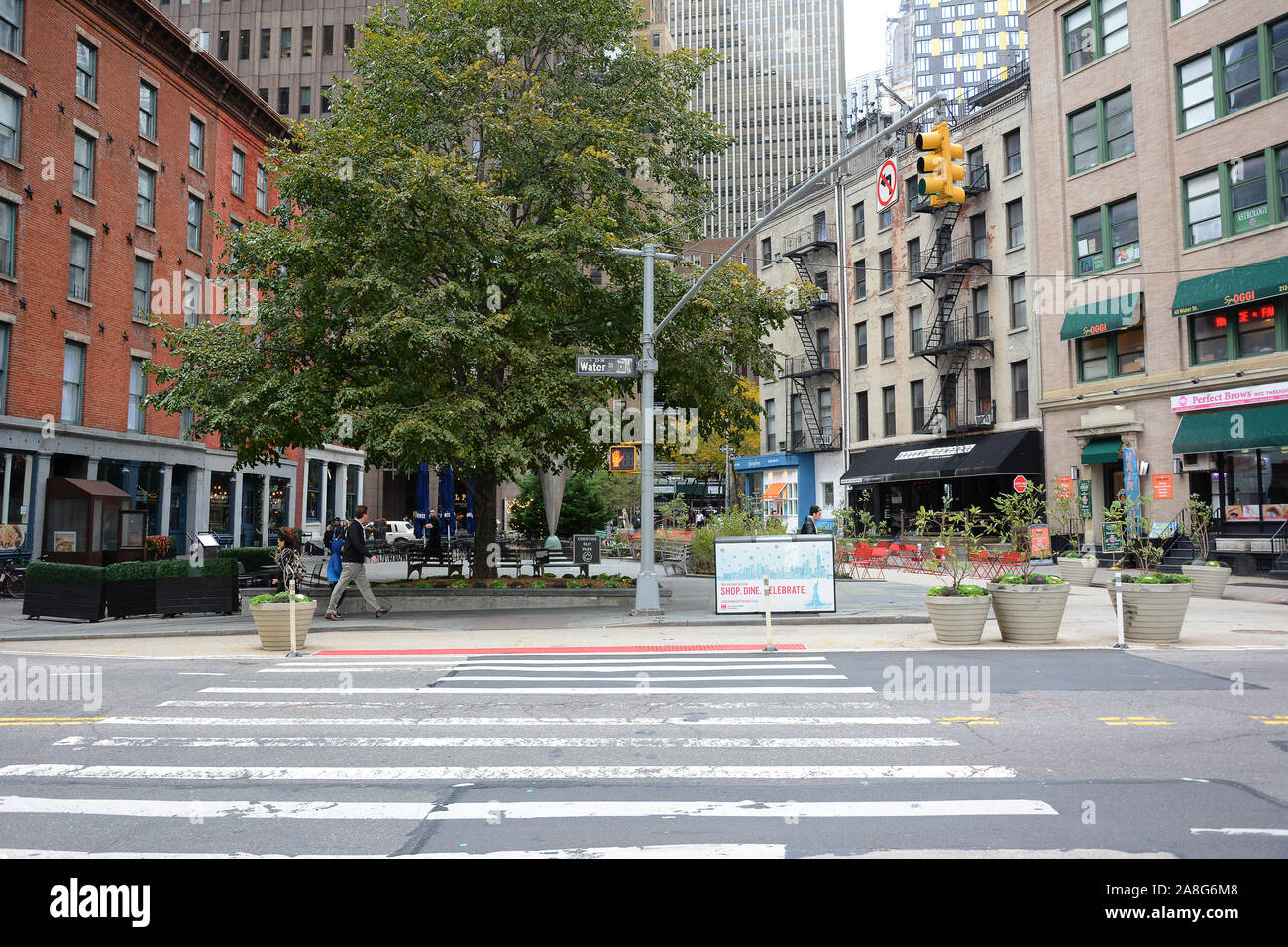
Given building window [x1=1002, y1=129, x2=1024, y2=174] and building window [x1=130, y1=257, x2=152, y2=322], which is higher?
building window [x1=1002, y1=129, x2=1024, y2=174]

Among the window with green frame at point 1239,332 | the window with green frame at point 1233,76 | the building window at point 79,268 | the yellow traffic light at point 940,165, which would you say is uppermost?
the window with green frame at point 1233,76

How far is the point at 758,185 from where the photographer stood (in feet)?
461

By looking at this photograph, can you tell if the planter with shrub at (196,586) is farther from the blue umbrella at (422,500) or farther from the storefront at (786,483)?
the storefront at (786,483)

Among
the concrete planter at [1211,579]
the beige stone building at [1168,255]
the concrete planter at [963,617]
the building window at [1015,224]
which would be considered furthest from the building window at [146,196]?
the concrete planter at [1211,579]

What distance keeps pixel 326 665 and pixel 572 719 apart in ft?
17.8

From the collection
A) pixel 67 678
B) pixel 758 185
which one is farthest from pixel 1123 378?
pixel 758 185

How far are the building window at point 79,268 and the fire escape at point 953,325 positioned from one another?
31.5m

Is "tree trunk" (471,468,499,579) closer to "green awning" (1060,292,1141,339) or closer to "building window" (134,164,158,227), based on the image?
"building window" (134,164,158,227)

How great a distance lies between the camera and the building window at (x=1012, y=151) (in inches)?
1393

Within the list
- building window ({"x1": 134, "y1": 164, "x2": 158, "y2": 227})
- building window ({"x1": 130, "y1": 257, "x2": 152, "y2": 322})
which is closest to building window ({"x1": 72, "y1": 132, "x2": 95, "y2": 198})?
building window ({"x1": 134, "y1": 164, "x2": 158, "y2": 227})

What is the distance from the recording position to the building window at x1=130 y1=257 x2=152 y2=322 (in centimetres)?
3048

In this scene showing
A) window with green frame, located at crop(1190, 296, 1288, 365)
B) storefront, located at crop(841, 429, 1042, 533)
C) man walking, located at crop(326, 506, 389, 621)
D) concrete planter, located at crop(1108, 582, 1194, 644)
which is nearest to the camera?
concrete planter, located at crop(1108, 582, 1194, 644)

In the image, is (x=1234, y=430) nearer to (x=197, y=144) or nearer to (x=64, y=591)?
(x=64, y=591)

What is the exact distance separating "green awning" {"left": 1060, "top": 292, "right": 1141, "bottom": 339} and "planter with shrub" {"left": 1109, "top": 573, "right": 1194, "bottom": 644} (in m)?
17.9
